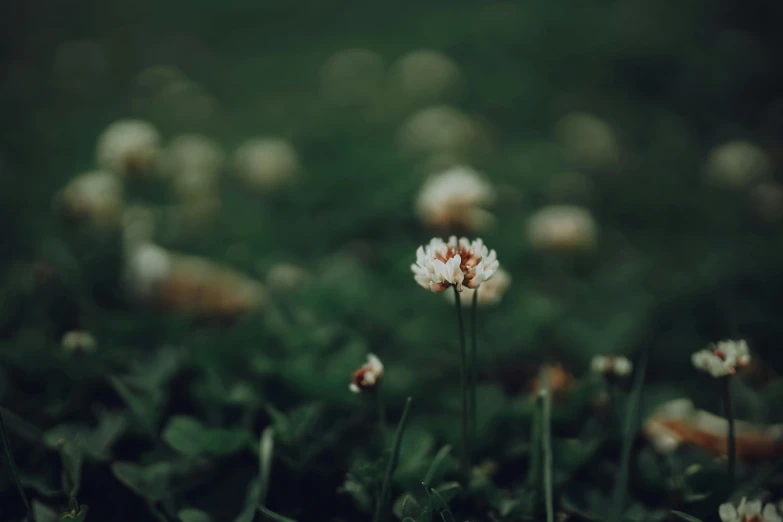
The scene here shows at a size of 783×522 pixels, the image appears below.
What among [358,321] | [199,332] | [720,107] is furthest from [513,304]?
[720,107]

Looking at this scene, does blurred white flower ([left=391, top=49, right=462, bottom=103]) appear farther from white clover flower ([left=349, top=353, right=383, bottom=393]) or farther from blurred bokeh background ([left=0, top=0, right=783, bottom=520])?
white clover flower ([left=349, top=353, right=383, bottom=393])

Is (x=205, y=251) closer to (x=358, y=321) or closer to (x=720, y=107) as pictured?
(x=358, y=321)

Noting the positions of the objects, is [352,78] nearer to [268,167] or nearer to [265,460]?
[268,167]

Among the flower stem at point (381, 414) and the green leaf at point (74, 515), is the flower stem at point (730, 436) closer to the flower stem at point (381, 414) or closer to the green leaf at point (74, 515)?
the flower stem at point (381, 414)

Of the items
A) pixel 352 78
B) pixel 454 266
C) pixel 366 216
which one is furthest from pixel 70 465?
pixel 352 78

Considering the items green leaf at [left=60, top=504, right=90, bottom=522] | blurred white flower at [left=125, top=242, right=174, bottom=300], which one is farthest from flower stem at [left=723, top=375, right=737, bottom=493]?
blurred white flower at [left=125, top=242, right=174, bottom=300]

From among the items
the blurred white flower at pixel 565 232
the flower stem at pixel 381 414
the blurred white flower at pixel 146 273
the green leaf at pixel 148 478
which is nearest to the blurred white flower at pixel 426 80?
the blurred white flower at pixel 565 232
